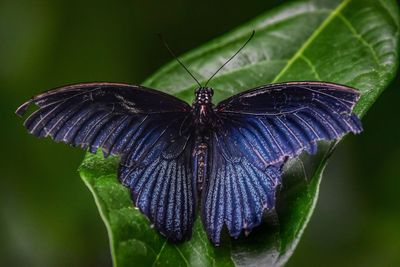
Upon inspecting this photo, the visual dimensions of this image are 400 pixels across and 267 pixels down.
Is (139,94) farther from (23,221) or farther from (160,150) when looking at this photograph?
(23,221)

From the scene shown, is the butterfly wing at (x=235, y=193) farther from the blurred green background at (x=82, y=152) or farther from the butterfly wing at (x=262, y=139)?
the blurred green background at (x=82, y=152)

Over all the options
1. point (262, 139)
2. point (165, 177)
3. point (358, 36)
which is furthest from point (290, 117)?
point (358, 36)

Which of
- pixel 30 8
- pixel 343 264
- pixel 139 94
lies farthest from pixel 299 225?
pixel 30 8

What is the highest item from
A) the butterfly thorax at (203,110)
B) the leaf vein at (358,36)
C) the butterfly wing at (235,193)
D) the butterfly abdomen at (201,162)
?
the leaf vein at (358,36)

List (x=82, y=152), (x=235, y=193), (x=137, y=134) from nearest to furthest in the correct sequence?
(x=235, y=193), (x=137, y=134), (x=82, y=152)

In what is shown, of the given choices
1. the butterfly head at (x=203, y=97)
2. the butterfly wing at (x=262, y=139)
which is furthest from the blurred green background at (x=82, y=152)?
the butterfly wing at (x=262, y=139)

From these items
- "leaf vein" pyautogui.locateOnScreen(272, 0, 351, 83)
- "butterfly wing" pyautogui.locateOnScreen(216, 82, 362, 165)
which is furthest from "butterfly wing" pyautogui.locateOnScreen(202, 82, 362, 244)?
"leaf vein" pyautogui.locateOnScreen(272, 0, 351, 83)

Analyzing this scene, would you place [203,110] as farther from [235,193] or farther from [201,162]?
[235,193]
